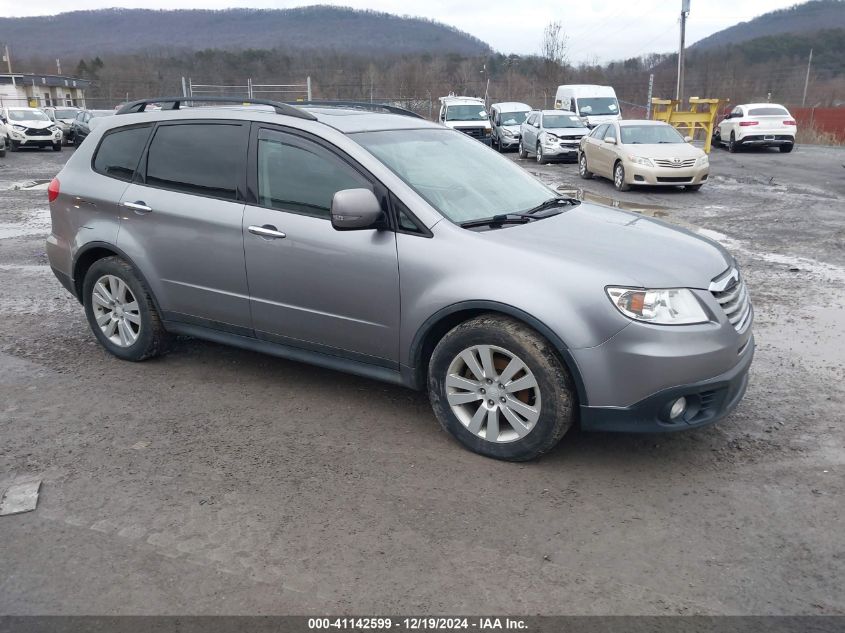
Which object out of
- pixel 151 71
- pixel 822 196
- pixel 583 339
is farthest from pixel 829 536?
pixel 151 71

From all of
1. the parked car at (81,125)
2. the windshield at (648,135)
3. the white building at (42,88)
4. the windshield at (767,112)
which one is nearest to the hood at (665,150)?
the windshield at (648,135)

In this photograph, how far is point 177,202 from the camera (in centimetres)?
487

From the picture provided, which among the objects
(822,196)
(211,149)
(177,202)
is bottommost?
(822,196)

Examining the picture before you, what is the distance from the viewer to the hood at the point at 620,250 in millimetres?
3643

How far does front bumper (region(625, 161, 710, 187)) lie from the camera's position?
14.9 metres

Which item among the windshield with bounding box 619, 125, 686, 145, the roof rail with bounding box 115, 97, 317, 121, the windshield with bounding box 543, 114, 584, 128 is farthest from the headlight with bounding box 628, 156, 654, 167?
the roof rail with bounding box 115, 97, 317, 121

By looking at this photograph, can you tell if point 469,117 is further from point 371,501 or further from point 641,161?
point 371,501

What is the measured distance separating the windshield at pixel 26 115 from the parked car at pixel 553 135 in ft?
61.7

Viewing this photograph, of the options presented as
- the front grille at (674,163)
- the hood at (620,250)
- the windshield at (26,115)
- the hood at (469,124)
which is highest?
the windshield at (26,115)

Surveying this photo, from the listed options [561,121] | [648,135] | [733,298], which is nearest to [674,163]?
[648,135]

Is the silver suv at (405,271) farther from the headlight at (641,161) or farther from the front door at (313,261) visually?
the headlight at (641,161)

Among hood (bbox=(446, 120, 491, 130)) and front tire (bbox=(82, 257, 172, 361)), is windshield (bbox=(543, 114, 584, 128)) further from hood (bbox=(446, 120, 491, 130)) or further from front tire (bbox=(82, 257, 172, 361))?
front tire (bbox=(82, 257, 172, 361))

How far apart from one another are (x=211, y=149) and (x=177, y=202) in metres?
0.42

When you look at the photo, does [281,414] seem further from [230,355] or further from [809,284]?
[809,284]
